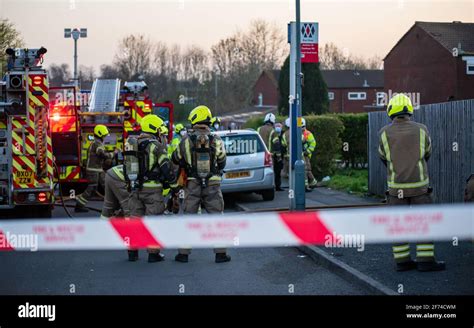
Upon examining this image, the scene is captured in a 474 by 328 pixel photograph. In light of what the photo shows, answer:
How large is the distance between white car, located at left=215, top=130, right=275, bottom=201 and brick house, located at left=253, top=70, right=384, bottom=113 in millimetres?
52754

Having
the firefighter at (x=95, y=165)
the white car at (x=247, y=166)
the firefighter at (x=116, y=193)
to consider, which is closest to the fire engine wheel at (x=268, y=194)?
the white car at (x=247, y=166)

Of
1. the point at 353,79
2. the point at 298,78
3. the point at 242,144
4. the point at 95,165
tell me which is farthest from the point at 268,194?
the point at 353,79

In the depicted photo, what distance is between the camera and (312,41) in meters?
11.6

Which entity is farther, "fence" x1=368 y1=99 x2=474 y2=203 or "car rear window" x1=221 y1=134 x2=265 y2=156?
"car rear window" x1=221 y1=134 x2=265 y2=156

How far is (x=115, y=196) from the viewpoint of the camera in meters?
9.49

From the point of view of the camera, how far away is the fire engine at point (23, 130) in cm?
1081

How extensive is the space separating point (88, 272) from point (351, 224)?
155 inches

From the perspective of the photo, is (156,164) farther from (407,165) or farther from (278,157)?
(278,157)

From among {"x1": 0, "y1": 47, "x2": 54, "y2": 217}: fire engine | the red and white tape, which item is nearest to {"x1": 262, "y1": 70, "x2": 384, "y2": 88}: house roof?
{"x1": 0, "y1": 47, "x2": 54, "y2": 217}: fire engine

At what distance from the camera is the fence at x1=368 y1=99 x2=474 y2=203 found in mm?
10414

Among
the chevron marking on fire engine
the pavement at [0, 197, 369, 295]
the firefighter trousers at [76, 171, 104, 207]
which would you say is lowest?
the pavement at [0, 197, 369, 295]

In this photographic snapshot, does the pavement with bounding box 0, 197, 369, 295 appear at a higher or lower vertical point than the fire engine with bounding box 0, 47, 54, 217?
lower

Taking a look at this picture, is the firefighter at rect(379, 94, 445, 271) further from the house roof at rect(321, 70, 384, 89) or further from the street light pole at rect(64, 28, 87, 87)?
the house roof at rect(321, 70, 384, 89)
